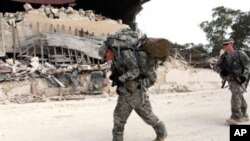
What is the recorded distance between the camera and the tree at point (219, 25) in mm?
46031

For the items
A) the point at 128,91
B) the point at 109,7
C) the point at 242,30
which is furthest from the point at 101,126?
the point at 242,30

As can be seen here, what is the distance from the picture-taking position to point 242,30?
143ft

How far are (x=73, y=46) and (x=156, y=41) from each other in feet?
56.9

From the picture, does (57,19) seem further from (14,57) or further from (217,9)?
(217,9)

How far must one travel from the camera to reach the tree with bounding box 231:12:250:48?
4253 centimetres

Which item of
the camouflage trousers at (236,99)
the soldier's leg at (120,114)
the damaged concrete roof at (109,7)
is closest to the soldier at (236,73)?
the camouflage trousers at (236,99)

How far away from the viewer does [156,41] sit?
631cm

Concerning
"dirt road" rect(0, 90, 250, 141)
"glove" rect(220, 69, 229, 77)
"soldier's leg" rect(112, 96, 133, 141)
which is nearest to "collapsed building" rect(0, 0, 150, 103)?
"dirt road" rect(0, 90, 250, 141)

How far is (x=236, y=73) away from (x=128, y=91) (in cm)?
299

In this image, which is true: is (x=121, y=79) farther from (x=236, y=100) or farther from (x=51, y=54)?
(x=51, y=54)

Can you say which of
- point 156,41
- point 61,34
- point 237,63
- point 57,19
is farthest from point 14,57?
point 156,41

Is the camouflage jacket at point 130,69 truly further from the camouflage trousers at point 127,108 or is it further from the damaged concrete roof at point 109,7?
the damaged concrete roof at point 109,7

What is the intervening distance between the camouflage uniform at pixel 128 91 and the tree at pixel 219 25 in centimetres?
3880

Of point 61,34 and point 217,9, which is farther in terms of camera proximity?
point 217,9
